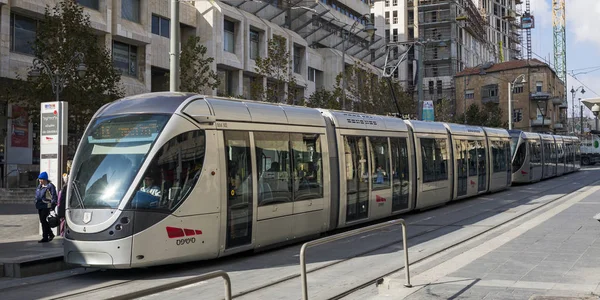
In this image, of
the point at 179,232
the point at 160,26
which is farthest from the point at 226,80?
the point at 179,232

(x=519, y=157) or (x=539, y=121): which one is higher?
(x=539, y=121)

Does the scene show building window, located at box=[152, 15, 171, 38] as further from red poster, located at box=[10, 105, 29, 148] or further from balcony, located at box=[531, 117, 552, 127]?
balcony, located at box=[531, 117, 552, 127]

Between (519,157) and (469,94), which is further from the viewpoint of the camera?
(469,94)

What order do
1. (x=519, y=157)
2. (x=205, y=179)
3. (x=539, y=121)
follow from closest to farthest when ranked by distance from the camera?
(x=205, y=179), (x=519, y=157), (x=539, y=121)

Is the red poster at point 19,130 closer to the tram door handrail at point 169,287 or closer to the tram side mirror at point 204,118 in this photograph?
the tram side mirror at point 204,118

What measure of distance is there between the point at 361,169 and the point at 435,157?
591 cm

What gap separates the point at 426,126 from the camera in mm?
20406

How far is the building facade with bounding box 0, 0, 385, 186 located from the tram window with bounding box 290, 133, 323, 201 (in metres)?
12.4

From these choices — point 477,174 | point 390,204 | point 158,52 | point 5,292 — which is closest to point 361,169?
point 390,204

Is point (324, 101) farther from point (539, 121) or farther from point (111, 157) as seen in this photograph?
point (539, 121)

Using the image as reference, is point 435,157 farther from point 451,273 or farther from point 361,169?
point 451,273

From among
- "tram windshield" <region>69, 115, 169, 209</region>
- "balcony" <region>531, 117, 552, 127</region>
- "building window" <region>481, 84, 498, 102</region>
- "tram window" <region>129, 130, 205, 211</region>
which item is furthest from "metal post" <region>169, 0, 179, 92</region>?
"building window" <region>481, 84, 498, 102</region>

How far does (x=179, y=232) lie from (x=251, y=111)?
9.72 feet

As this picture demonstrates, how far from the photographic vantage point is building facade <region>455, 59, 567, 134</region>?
88125 mm
